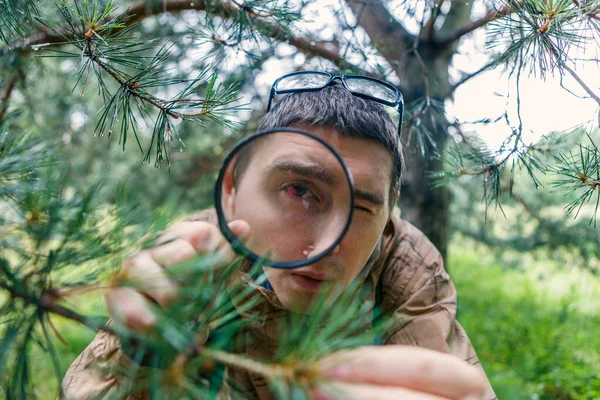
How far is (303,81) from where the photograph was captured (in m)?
1.61

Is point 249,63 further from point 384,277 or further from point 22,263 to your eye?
point 22,263

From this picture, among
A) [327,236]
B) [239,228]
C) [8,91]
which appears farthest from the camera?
[8,91]

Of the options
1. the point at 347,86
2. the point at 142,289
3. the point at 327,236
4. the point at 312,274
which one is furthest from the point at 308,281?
the point at 347,86

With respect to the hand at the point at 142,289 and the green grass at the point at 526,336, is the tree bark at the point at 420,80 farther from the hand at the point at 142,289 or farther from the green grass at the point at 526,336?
the hand at the point at 142,289

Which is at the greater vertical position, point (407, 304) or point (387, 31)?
point (387, 31)

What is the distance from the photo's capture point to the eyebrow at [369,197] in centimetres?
116

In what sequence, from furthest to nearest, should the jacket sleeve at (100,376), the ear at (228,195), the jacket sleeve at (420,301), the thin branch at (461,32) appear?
1. the thin branch at (461,32)
2. the jacket sleeve at (420,301)
3. the ear at (228,195)
4. the jacket sleeve at (100,376)

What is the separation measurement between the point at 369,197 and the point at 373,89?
23.6 inches

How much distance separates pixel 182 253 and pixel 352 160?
2.06ft

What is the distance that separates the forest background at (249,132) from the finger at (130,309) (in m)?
0.03

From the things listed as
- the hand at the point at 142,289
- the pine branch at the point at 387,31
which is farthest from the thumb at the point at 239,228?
the pine branch at the point at 387,31

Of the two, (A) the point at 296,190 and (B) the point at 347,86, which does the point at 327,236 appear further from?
(B) the point at 347,86

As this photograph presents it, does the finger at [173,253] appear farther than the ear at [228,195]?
No

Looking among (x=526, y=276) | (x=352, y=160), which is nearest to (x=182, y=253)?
(x=352, y=160)
